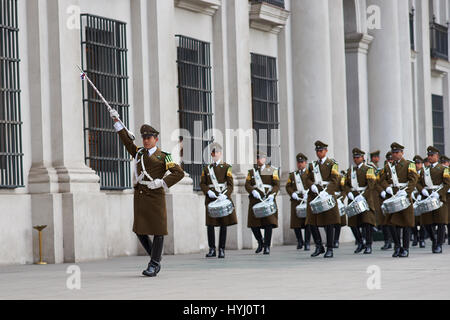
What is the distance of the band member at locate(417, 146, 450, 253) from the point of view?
19234 millimetres

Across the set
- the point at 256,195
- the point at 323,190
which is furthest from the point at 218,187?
the point at 323,190

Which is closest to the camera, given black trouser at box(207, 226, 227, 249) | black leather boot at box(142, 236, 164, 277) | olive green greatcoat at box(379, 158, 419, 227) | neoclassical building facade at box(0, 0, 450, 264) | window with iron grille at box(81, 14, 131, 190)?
black leather boot at box(142, 236, 164, 277)

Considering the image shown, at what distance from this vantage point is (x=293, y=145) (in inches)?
1014

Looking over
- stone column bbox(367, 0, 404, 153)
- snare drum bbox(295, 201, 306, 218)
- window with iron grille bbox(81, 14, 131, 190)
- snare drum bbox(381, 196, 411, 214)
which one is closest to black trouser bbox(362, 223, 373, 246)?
snare drum bbox(295, 201, 306, 218)

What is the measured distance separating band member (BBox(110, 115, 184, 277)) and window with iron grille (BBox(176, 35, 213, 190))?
8107 mm

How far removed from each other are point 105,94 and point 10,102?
2.61m

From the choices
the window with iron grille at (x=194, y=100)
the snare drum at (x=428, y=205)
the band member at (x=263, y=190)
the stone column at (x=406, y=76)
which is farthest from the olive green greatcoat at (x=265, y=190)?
the stone column at (x=406, y=76)

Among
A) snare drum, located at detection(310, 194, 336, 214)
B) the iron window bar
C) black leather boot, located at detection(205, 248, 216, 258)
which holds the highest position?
the iron window bar

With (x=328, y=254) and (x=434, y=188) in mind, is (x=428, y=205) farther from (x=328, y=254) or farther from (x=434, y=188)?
(x=328, y=254)

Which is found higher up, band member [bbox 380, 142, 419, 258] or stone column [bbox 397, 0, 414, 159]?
stone column [bbox 397, 0, 414, 159]

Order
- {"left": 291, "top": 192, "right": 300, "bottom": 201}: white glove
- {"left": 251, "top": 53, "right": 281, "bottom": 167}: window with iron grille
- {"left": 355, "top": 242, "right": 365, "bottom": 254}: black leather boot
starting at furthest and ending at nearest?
{"left": 251, "top": 53, "right": 281, "bottom": 167}: window with iron grille, {"left": 291, "top": 192, "right": 300, "bottom": 201}: white glove, {"left": 355, "top": 242, "right": 365, "bottom": 254}: black leather boot

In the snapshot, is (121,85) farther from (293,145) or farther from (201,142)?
(293,145)

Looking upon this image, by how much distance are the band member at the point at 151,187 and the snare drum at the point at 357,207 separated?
23.0 feet

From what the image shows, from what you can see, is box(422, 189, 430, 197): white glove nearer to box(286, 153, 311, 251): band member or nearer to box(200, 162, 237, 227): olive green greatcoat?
box(286, 153, 311, 251): band member
